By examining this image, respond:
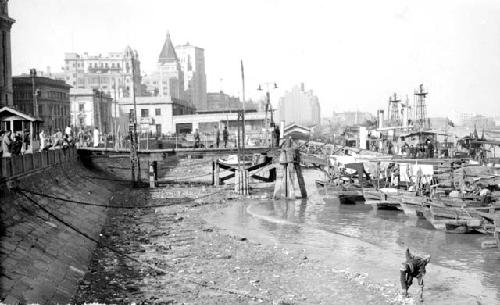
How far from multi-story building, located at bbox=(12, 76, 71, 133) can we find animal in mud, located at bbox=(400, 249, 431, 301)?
72774 mm

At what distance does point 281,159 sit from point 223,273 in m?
23.4

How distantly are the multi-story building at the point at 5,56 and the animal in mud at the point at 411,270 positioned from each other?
2277 inches

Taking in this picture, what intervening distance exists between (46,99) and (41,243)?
8004cm

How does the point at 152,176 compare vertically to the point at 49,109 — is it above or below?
below

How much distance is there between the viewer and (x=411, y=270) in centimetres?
1817

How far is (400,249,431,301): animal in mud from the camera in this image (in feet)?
59.3

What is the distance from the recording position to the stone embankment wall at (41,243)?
15.1 meters

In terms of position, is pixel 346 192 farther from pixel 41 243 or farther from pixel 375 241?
pixel 41 243

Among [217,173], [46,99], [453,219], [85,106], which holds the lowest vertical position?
[453,219]

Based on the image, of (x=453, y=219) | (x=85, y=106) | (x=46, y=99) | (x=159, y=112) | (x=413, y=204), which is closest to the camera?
(x=453, y=219)

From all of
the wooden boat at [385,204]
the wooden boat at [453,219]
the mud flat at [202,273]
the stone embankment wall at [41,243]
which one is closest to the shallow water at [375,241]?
the wooden boat at [453,219]

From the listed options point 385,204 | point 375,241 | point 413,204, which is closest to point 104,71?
point 385,204

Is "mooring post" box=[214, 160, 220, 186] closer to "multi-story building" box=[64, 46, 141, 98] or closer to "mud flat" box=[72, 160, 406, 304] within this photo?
"mud flat" box=[72, 160, 406, 304]

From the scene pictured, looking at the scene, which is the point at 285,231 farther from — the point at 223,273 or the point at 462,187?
the point at 462,187
